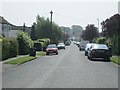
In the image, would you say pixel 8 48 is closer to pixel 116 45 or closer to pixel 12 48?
pixel 12 48

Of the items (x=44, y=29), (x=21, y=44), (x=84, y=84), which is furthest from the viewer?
(x=44, y=29)

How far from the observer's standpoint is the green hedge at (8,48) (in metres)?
31.2

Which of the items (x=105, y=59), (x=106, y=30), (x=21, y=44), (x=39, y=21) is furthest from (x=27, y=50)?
(x=39, y=21)

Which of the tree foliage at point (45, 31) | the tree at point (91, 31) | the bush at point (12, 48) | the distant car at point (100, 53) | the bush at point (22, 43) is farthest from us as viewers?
the tree at point (91, 31)

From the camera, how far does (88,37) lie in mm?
103250

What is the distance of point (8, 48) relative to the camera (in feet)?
109

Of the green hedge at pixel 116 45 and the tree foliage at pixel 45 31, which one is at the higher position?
the tree foliage at pixel 45 31

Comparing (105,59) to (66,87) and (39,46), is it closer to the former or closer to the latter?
(66,87)

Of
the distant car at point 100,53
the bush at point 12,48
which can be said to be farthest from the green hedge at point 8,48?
the distant car at point 100,53

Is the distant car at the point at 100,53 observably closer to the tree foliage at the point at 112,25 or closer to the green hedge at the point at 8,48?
the green hedge at the point at 8,48

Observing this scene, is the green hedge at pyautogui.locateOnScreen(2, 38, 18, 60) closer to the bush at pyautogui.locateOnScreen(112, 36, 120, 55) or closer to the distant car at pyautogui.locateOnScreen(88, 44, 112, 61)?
the distant car at pyautogui.locateOnScreen(88, 44, 112, 61)

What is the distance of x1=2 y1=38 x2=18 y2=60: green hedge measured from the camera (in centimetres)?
3117

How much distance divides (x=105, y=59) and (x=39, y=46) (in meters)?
30.3

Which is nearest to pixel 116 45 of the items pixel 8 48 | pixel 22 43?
pixel 22 43
